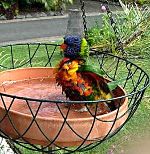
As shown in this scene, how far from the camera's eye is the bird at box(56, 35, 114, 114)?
5.49ft

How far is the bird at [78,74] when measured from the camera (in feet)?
5.49

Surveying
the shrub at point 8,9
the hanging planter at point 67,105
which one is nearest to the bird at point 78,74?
the hanging planter at point 67,105

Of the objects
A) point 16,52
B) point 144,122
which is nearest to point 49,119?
point 144,122

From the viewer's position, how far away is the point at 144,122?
4105mm

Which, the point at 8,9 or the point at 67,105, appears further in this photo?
the point at 8,9

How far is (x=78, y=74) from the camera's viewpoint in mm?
1692

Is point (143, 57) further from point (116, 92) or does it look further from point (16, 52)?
point (116, 92)

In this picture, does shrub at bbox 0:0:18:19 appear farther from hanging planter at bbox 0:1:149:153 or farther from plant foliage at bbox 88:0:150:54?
hanging planter at bbox 0:1:149:153

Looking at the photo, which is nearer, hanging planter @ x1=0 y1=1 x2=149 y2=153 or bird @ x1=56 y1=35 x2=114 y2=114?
hanging planter @ x1=0 y1=1 x2=149 y2=153

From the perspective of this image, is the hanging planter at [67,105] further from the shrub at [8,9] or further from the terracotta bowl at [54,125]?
the shrub at [8,9]

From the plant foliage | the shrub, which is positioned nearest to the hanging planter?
the plant foliage

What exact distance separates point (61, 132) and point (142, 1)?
1094 centimetres

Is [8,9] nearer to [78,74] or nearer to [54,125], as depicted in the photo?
[78,74]

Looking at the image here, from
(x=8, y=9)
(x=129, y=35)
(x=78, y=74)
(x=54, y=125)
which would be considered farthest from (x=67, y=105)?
(x=8, y=9)
